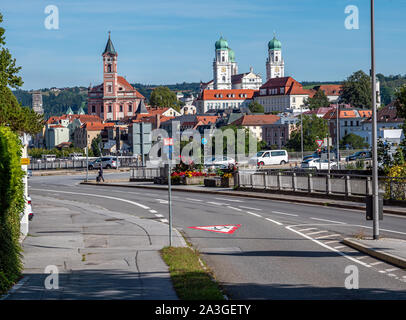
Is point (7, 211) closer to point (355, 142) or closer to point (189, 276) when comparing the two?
point (189, 276)

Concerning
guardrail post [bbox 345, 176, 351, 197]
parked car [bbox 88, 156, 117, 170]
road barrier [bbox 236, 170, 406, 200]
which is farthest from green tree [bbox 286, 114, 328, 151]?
guardrail post [bbox 345, 176, 351, 197]

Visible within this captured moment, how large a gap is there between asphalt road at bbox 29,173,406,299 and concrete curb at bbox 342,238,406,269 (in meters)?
0.19

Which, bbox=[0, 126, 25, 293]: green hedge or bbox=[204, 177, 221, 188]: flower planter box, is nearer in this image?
bbox=[0, 126, 25, 293]: green hedge

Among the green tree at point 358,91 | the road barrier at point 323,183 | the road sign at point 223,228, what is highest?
the green tree at point 358,91

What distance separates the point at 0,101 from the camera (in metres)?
26.9

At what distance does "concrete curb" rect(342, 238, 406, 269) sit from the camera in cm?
1377

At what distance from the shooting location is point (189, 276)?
12.6 meters

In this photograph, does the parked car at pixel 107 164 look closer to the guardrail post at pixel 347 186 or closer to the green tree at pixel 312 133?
the green tree at pixel 312 133

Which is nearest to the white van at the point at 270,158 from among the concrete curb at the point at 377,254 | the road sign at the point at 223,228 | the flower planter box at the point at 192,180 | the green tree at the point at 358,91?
the flower planter box at the point at 192,180

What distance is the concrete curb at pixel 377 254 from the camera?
542 inches

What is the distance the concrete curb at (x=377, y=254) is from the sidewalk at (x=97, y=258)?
14.1 feet

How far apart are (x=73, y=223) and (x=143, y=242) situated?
6.64 metres

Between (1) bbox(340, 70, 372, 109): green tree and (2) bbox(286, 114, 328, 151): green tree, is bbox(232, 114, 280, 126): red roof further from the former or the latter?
(2) bbox(286, 114, 328, 151): green tree
